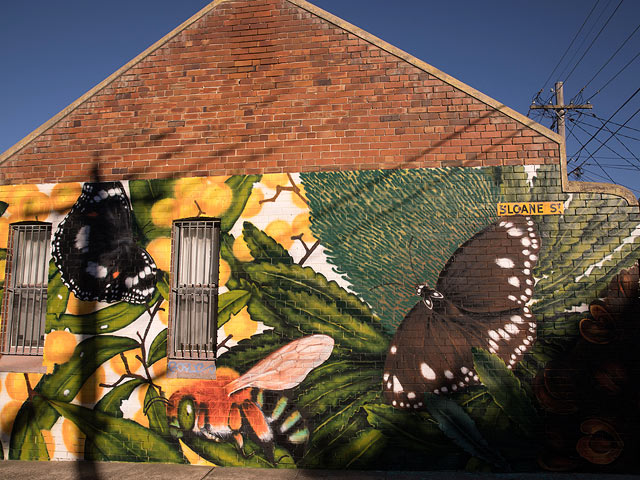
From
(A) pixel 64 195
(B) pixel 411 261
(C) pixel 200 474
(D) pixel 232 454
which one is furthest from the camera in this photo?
(A) pixel 64 195

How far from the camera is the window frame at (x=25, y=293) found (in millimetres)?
6113

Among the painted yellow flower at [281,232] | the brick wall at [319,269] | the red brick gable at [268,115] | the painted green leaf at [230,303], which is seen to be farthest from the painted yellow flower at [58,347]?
the painted yellow flower at [281,232]

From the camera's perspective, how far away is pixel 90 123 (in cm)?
637

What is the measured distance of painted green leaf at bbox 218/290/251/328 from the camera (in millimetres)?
5672

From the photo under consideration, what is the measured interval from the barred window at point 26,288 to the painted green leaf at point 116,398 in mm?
1295

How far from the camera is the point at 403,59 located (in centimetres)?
589

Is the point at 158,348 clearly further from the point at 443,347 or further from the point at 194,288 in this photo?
the point at 443,347

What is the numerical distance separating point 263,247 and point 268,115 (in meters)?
1.87

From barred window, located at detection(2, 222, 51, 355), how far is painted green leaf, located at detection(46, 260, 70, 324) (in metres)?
0.27

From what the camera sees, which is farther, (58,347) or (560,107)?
(560,107)

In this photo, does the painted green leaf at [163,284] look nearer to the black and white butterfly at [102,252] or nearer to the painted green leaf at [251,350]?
the black and white butterfly at [102,252]

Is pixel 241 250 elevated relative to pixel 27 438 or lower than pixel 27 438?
elevated

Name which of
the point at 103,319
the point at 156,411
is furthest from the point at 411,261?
the point at 103,319

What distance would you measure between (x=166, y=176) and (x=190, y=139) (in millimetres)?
631
